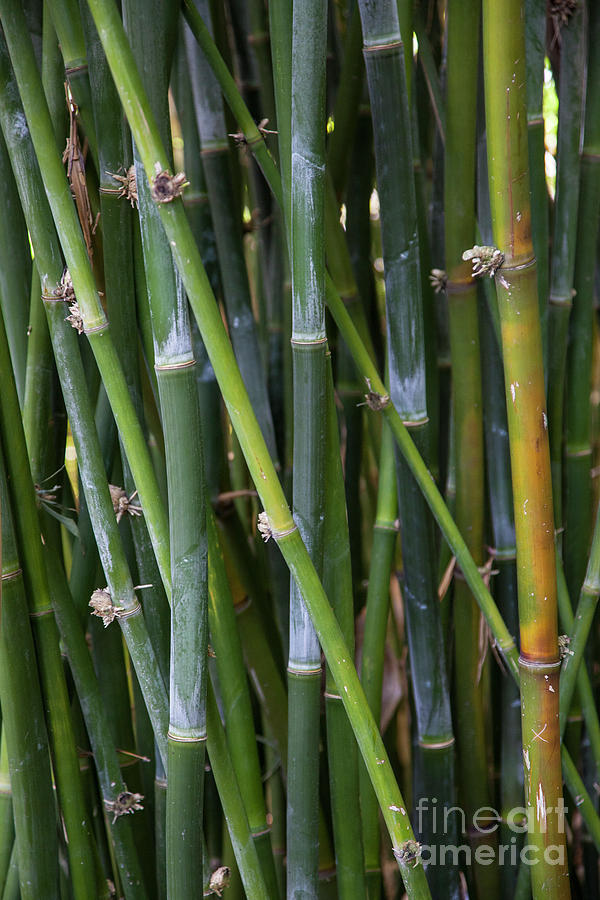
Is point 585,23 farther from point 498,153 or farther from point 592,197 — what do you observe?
point 498,153

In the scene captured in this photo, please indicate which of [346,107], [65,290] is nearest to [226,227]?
[346,107]

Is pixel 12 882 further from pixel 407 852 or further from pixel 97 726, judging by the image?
pixel 407 852

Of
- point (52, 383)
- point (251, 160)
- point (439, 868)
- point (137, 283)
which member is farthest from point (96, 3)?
point (439, 868)

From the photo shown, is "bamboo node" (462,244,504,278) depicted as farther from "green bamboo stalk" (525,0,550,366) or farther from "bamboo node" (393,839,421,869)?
"bamboo node" (393,839,421,869)

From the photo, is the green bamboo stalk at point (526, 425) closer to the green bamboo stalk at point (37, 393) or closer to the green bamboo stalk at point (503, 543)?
the green bamboo stalk at point (503, 543)

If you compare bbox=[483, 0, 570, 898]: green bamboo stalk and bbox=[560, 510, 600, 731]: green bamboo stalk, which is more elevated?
bbox=[483, 0, 570, 898]: green bamboo stalk

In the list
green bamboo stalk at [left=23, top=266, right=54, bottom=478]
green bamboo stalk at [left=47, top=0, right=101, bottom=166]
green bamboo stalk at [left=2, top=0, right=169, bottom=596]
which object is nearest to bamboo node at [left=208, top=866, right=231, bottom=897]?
green bamboo stalk at [left=2, top=0, right=169, bottom=596]

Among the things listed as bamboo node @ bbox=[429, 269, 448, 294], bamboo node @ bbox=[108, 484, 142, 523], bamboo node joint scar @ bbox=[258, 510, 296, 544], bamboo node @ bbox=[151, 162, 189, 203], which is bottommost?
bamboo node @ bbox=[108, 484, 142, 523]

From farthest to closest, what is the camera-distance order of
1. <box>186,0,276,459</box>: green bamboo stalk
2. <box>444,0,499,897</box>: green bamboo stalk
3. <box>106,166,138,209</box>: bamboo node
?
<box>186,0,276,459</box>: green bamboo stalk, <box>444,0,499,897</box>: green bamboo stalk, <box>106,166,138,209</box>: bamboo node
